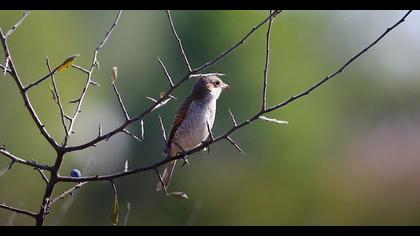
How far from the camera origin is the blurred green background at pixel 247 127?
19.0 meters

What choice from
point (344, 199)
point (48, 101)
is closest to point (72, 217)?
point (48, 101)

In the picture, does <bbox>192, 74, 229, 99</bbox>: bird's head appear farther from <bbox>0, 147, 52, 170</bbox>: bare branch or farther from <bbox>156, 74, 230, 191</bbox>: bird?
<bbox>0, 147, 52, 170</bbox>: bare branch

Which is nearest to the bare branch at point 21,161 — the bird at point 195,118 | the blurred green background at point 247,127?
the bird at point 195,118

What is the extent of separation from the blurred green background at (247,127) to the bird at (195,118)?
9.57 m

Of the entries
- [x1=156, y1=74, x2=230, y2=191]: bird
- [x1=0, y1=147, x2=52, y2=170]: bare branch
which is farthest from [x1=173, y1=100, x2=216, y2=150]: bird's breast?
[x1=0, y1=147, x2=52, y2=170]: bare branch

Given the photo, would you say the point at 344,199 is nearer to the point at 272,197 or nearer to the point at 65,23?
the point at 272,197

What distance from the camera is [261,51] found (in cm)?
2445

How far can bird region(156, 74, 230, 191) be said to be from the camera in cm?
575

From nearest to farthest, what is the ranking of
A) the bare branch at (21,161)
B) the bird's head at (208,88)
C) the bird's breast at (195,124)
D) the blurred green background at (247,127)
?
1. the bare branch at (21,161)
2. the bird's breast at (195,124)
3. the bird's head at (208,88)
4. the blurred green background at (247,127)

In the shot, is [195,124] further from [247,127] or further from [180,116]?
[247,127]

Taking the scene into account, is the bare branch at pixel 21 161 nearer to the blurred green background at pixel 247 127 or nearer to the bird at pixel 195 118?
the bird at pixel 195 118

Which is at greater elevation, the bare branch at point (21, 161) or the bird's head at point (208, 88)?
the bare branch at point (21, 161)

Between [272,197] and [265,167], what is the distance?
1804mm
